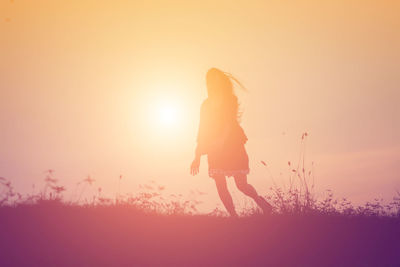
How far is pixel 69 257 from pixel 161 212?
2.65m

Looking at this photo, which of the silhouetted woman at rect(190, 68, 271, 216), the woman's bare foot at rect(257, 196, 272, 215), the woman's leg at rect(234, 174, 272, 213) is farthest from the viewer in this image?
the silhouetted woman at rect(190, 68, 271, 216)

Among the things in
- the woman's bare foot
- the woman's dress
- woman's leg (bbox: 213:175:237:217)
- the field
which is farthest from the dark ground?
the woman's dress

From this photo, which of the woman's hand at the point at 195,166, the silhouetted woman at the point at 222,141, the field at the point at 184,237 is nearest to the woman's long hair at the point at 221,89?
the silhouetted woman at the point at 222,141

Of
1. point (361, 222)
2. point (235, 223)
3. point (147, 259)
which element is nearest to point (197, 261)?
point (147, 259)

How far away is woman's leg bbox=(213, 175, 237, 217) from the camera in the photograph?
966 cm

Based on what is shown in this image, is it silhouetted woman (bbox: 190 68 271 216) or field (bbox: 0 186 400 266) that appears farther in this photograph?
silhouetted woman (bbox: 190 68 271 216)

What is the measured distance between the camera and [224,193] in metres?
9.68

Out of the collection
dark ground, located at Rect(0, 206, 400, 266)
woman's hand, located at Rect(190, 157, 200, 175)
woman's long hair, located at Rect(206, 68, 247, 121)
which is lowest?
dark ground, located at Rect(0, 206, 400, 266)

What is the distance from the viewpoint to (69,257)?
6891 millimetres

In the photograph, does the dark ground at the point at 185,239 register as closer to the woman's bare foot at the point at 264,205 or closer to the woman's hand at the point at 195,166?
the woman's bare foot at the point at 264,205

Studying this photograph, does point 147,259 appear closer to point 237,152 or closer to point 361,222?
point 237,152

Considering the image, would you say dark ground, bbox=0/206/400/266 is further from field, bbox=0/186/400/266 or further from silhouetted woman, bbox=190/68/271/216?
silhouetted woman, bbox=190/68/271/216

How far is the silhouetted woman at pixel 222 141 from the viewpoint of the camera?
9680 millimetres

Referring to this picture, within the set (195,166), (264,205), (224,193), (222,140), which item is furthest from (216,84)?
(264,205)
